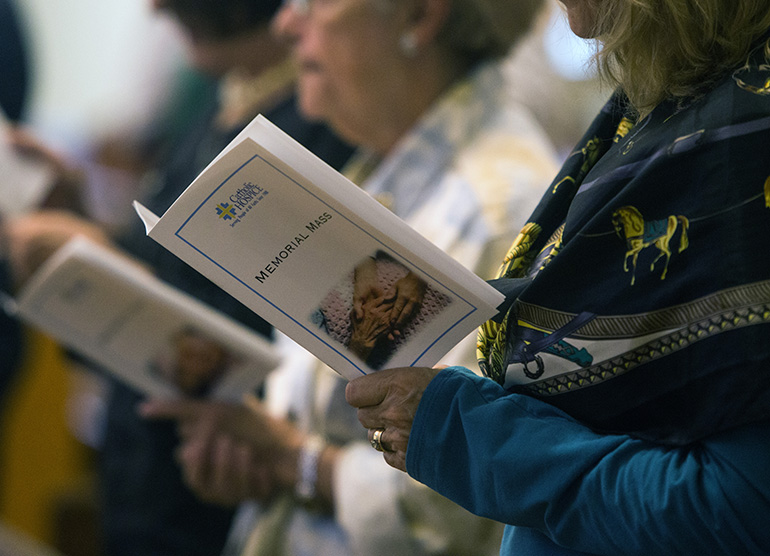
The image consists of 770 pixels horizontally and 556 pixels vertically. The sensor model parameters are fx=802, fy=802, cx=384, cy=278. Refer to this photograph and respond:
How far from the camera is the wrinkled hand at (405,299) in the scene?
1.93 ft

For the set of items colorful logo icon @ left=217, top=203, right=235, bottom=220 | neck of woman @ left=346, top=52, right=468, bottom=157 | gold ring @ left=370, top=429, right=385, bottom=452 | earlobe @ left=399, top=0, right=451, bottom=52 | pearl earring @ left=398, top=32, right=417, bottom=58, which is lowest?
gold ring @ left=370, top=429, right=385, bottom=452

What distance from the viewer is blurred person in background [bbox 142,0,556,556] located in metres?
1.19

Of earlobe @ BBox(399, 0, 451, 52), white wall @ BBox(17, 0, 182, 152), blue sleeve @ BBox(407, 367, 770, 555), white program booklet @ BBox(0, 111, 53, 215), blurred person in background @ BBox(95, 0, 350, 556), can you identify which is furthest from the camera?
white wall @ BBox(17, 0, 182, 152)

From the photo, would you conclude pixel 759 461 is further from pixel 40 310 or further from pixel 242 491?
pixel 40 310

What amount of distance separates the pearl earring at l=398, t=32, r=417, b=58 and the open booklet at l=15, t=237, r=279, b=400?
0.52 meters

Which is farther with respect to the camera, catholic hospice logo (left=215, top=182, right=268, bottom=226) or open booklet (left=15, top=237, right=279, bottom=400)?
open booklet (left=15, top=237, right=279, bottom=400)

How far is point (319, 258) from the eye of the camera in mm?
597

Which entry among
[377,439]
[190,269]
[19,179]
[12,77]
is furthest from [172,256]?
[12,77]

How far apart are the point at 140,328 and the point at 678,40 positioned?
3.17 ft

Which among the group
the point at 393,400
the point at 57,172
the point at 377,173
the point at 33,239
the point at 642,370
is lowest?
the point at 33,239

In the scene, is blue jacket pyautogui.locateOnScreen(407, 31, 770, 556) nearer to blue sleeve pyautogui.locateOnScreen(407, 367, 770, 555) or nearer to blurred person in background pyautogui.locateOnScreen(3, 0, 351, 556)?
blue sleeve pyautogui.locateOnScreen(407, 367, 770, 555)

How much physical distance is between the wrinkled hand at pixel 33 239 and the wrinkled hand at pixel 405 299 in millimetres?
1273

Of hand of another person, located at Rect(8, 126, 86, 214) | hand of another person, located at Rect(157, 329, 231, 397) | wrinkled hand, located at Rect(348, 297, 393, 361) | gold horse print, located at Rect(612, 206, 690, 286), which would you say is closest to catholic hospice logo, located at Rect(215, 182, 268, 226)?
wrinkled hand, located at Rect(348, 297, 393, 361)

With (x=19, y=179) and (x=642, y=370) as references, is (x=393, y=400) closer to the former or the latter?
(x=642, y=370)
